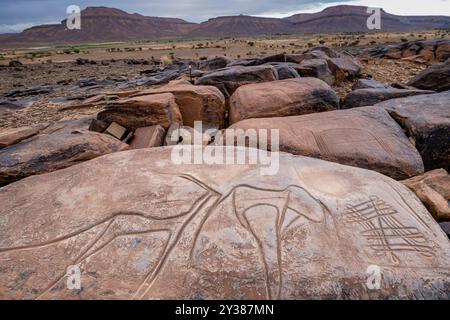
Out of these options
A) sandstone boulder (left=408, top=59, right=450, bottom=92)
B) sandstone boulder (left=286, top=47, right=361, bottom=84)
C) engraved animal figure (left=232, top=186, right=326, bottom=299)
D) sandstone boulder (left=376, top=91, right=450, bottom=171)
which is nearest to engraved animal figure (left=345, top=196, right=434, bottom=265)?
engraved animal figure (left=232, top=186, right=326, bottom=299)

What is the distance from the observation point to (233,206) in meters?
2.62

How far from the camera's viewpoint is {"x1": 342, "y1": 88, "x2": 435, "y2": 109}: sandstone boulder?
18.8ft

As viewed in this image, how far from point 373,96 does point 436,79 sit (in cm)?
265

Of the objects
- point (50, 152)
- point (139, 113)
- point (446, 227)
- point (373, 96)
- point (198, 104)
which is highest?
point (373, 96)

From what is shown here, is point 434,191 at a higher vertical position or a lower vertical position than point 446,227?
higher

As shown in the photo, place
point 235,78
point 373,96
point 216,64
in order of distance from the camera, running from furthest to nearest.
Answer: point 216,64 → point 235,78 → point 373,96

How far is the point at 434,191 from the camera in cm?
336

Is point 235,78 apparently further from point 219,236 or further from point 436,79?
point 219,236

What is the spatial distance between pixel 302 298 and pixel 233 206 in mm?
838

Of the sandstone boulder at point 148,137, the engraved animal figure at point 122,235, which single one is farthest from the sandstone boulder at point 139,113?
the engraved animal figure at point 122,235

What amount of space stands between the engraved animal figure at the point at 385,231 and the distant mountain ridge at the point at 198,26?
9027 centimetres

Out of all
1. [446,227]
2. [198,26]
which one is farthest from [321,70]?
[198,26]
